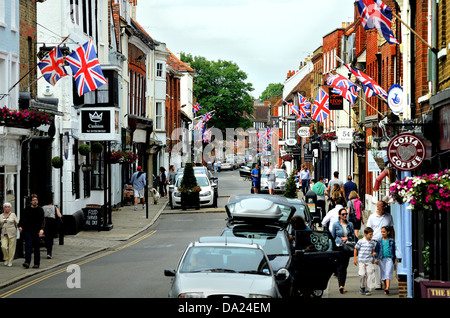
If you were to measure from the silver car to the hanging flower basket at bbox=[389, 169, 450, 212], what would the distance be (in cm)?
275

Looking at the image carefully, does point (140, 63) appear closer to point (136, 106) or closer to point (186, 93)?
point (136, 106)

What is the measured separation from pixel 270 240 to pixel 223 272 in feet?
11.5

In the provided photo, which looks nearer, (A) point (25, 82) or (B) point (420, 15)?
(B) point (420, 15)

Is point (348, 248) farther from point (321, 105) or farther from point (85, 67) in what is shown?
point (321, 105)

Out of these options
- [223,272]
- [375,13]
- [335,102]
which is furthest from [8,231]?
[335,102]

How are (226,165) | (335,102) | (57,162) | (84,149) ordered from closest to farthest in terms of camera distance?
(57,162), (84,149), (335,102), (226,165)

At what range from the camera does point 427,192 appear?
1426 cm

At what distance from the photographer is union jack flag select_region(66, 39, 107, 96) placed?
26219 millimetres

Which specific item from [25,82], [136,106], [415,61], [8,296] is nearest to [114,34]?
[136,106]

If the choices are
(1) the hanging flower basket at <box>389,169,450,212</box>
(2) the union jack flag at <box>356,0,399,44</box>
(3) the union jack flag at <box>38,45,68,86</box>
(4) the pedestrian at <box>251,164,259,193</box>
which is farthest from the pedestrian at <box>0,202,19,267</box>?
(4) the pedestrian at <box>251,164,259,193</box>

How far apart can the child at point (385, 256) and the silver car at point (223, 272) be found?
4.87m

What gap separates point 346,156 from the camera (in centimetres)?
5241

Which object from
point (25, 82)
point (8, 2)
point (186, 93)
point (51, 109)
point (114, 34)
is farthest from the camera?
point (186, 93)

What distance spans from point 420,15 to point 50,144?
605 inches
